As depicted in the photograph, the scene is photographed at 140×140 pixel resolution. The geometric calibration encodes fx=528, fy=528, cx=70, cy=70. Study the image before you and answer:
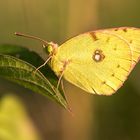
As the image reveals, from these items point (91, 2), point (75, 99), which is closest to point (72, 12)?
point (91, 2)

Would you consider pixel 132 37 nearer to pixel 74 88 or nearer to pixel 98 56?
pixel 98 56

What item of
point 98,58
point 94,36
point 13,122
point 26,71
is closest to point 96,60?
point 98,58

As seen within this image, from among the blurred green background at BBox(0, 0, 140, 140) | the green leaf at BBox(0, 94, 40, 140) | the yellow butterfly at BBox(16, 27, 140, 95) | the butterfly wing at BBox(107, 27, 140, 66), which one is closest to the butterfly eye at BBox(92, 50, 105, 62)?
the yellow butterfly at BBox(16, 27, 140, 95)

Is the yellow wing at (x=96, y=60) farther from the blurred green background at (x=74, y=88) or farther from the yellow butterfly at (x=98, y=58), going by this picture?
the blurred green background at (x=74, y=88)

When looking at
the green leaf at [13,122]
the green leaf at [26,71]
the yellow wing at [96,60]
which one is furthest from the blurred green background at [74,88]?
the green leaf at [26,71]

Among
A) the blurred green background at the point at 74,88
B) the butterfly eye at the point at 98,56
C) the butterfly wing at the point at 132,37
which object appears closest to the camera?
the butterfly wing at the point at 132,37

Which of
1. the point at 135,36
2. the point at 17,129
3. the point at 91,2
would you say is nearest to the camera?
the point at 17,129

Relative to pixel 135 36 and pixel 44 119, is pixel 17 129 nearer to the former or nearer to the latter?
pixel 135 36
